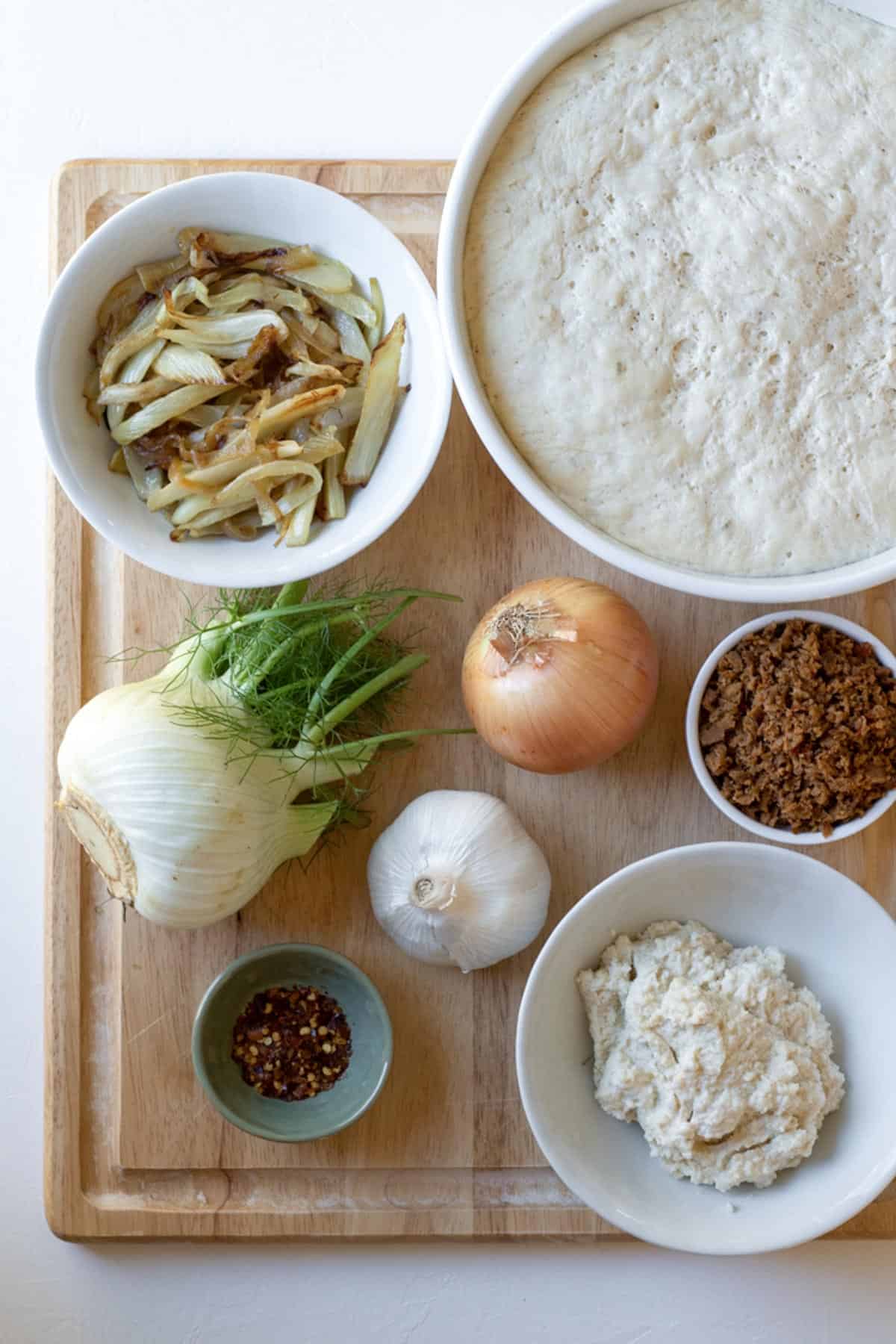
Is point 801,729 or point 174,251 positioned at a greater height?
Answer: point 174,251

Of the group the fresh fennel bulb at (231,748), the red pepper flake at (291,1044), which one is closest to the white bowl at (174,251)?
the fresh fennel bulb at (231,748)

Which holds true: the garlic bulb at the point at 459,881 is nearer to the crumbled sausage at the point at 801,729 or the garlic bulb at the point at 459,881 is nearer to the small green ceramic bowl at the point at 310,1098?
the small green ceramic bowl at the point at 310,1098

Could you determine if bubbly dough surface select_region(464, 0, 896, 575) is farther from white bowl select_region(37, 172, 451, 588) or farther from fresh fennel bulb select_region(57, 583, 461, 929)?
fresh fennel bulb select_region(57, 583, 461, 929)

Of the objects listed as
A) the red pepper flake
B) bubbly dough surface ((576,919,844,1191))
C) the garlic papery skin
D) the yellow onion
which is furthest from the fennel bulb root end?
bubbly dough surface ((576,919,844,1191))

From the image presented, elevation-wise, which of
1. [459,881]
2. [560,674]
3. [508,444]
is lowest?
[459,881]

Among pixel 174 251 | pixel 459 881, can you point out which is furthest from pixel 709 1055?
pixel 174 251

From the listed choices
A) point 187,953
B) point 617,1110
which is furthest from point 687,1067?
point 187,953

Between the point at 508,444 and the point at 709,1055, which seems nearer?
the point at 508,444

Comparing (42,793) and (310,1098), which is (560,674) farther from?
(42,793)
